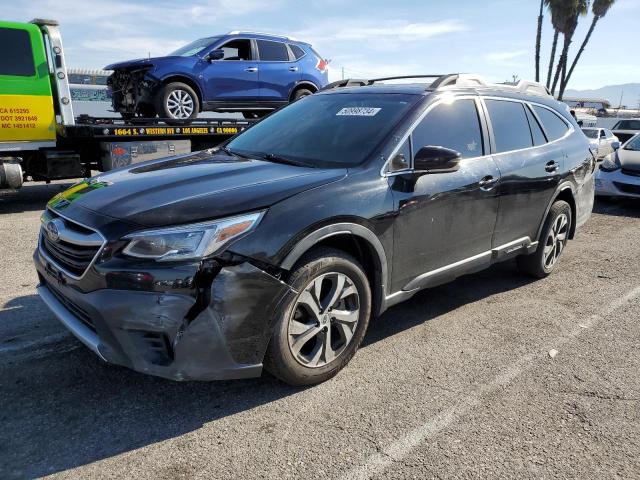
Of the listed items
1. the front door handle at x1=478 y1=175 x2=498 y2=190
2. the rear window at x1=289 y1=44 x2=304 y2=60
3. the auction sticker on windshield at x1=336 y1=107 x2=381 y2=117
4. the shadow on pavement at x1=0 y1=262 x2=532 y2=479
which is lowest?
the shadow on pavement at x1=0 y1=262 x2=532 y2=479

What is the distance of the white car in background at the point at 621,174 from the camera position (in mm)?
8828

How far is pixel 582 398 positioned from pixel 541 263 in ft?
7.06

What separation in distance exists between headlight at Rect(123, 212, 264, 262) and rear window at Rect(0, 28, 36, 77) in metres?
6.70

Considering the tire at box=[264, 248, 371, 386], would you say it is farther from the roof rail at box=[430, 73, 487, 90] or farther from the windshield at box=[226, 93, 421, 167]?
the roof rail at box=[430, 73, 487, 90]

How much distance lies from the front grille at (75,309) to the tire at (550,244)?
3.90 m

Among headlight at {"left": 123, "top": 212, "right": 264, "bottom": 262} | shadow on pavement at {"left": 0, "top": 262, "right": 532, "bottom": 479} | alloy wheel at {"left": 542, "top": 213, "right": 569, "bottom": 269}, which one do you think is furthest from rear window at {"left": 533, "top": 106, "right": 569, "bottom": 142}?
headlight at {"left": 123, "top": 212, "right": 264, "bottom": 262}

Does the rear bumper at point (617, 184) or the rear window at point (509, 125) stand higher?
the rear window at point (509, 125)

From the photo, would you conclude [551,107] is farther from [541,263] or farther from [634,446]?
[634,446]

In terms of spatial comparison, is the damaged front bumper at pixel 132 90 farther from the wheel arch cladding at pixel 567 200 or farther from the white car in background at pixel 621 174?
the white car in background at pixel 621 174

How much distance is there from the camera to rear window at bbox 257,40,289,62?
33.0 ft

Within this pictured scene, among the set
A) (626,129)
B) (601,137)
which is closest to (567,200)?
(601,137)

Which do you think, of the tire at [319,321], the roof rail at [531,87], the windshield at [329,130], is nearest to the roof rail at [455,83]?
the roof rail at [531,87]

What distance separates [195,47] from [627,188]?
821 centimetres

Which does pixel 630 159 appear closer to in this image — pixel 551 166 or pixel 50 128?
pixel 551 166
